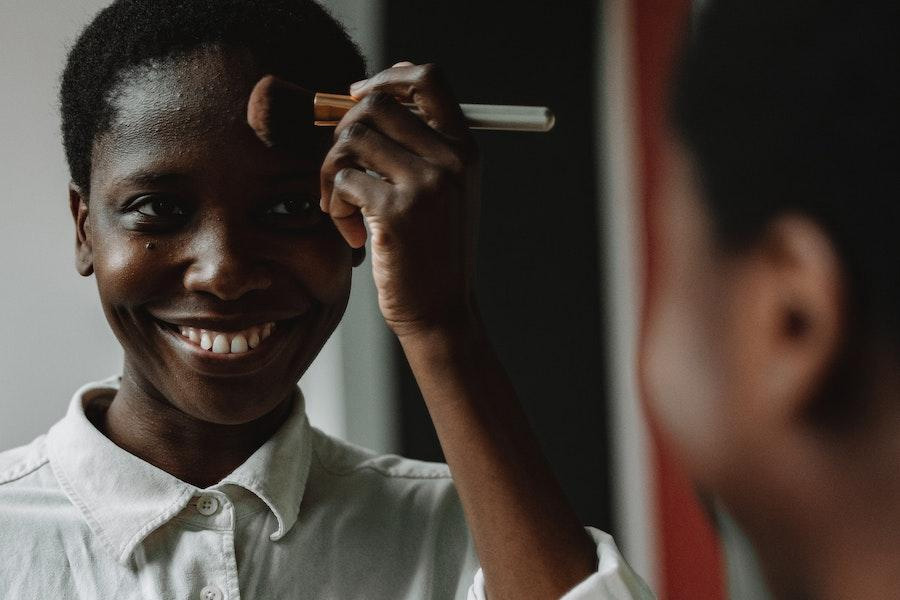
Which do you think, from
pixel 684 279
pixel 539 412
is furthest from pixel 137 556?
pixel 539 412

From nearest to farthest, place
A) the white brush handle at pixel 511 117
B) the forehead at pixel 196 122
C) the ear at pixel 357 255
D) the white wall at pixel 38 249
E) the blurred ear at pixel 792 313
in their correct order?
the blurred ear at pixel 792 313, the white brush handle at pixel 511 117, the forehead at pixel 196 122, the ear at pixel 357 255, the white wall at pixel 38 249

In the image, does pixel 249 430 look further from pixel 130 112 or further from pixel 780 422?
pixel 780 422

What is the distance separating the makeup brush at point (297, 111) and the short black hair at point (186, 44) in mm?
77

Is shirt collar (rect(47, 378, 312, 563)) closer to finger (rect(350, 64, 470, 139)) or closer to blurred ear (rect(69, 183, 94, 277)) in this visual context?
blurred ear (rect(69, 183, 94, 277))

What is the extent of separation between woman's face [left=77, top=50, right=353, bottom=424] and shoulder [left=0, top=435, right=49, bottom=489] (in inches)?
3.8

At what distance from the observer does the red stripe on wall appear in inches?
45.5

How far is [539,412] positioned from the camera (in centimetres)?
123

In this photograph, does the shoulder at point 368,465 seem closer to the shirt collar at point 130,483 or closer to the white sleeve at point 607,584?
the shirt collar at point 130,483

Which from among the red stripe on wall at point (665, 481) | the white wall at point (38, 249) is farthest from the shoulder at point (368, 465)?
the red stripe on wall at point (665, 481)

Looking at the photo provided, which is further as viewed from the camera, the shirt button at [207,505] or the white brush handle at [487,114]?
the shirt button at [207,505]

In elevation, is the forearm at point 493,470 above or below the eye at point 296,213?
below

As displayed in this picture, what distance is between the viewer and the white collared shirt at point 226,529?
64 centimetres

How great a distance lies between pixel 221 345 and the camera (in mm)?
655

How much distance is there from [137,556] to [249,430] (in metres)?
0.12
